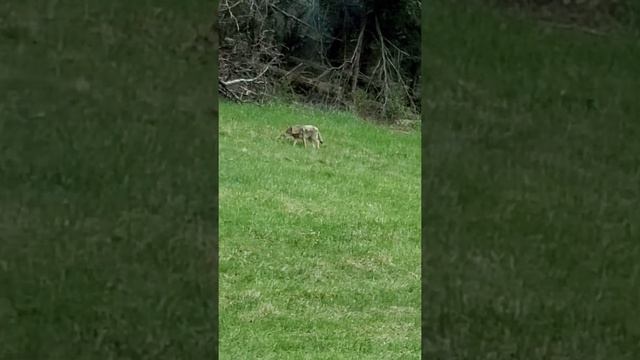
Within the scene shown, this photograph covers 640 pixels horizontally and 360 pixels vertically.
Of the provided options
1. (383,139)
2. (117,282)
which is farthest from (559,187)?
(383,139)

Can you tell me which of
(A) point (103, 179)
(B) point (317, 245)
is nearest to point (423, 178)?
(A) point (103, 179)

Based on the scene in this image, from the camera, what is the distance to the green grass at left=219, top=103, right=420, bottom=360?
315 centimetres

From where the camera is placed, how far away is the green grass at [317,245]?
3146mm

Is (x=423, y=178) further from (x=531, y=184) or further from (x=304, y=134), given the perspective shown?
(x=304, y=134)

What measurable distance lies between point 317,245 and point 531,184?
3.07 metres

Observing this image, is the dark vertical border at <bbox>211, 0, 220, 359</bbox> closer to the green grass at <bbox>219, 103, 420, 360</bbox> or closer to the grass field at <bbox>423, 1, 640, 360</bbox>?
the grass field at <bbox>423, 1, 640, 360</bbox>

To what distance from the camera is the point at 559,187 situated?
2.91 ft

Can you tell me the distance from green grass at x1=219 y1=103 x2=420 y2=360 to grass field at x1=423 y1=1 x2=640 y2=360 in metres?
2.07

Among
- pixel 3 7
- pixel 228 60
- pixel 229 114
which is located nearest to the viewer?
pixel 3 7

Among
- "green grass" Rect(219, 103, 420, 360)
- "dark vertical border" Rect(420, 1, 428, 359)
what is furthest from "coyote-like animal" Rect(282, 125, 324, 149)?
"dark vertical border" Rect(420, 1, 428, 359)

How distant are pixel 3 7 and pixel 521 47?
0.44 m

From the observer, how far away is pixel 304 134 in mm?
5367

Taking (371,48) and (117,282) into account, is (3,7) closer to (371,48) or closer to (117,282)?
(117,282)

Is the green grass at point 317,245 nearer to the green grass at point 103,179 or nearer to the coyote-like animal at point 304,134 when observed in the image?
the coyote-like animal at point 304,134
